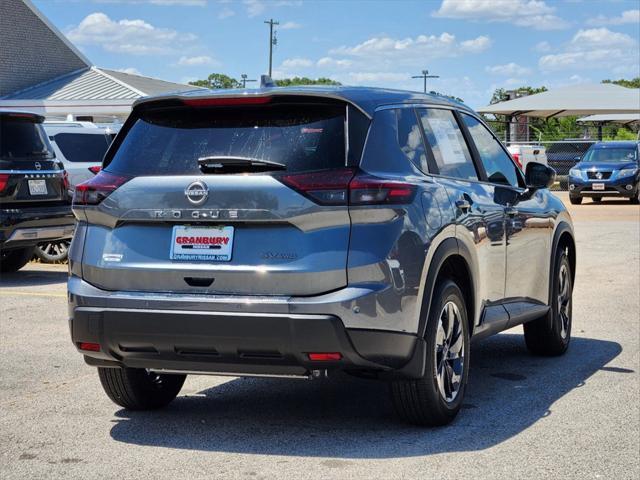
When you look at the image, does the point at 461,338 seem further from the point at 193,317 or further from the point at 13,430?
the point at 13,430

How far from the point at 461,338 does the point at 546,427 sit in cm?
67

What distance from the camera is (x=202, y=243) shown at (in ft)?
19.1

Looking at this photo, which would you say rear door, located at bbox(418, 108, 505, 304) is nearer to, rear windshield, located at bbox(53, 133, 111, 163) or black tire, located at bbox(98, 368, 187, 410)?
black tire, located at bbox(98, 368, 187, 410)

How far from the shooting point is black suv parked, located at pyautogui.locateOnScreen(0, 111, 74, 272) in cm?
1339

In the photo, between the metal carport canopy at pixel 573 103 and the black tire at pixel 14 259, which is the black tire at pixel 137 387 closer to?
the black tire at pixel 14 259

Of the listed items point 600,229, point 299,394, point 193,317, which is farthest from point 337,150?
point 600,229

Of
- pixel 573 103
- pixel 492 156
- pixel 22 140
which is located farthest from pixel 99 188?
pixel 573 103

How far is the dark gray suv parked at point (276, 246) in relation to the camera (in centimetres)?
566

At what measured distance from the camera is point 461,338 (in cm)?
661

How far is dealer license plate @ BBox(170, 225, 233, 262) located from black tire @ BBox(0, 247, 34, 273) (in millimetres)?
9871

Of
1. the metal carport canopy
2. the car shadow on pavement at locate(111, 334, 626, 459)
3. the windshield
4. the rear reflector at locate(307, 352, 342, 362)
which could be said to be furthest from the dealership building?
the rear reflector at locate(307, 352, 342, 362)

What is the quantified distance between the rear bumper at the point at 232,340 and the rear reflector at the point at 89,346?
0.09ft

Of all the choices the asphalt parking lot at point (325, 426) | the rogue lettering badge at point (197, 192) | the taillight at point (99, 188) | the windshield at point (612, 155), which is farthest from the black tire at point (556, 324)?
the windshield at point (612, 155)

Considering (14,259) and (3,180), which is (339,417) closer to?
(3,180)
